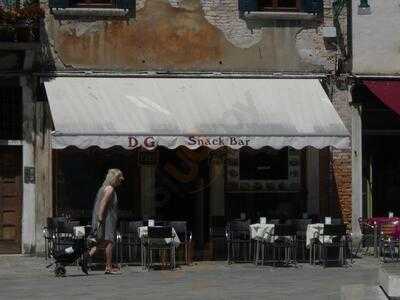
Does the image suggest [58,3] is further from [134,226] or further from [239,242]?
[239,242]

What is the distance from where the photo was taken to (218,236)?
19781 mm

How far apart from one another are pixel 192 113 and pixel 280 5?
3.21 metres

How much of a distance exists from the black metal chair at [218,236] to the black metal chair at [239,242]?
36 cm

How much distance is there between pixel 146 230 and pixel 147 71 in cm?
353

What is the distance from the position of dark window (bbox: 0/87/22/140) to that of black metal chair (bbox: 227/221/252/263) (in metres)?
4.35

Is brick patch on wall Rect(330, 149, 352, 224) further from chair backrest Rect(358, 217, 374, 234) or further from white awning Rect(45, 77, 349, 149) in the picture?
white awning Rect(45, 77, 349, 149)

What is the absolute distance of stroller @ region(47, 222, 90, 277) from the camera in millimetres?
16047

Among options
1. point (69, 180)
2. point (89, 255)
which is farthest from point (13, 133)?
point (89, 255)

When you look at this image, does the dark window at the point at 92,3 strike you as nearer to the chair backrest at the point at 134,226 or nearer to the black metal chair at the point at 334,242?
the chair backrest at the point at 134,226

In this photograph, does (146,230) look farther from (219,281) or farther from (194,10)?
(194,10)

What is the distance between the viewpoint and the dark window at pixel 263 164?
2050cm

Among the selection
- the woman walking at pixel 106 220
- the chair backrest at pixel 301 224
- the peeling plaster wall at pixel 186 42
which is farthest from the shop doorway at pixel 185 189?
the woman walking at pixel 106 220

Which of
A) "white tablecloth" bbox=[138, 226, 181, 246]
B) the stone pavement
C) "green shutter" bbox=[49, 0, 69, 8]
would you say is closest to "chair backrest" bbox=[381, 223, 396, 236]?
the stone pavement

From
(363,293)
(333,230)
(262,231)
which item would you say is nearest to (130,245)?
(262,231)
